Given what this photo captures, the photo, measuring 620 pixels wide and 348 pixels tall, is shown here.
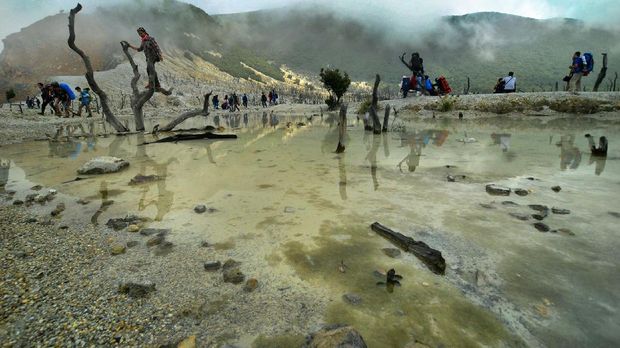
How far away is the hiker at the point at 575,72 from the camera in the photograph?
54.5 ft

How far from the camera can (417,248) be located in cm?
342

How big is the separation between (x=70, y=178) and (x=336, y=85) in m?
28.6

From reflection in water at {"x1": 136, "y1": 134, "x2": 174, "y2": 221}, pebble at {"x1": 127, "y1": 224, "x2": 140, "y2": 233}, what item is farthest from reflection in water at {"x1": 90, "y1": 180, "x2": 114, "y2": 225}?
pebble at {"x1": 127, "y1": 224, "x2": 140, "y2": 233}

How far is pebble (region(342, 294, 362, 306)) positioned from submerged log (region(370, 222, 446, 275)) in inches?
34.4

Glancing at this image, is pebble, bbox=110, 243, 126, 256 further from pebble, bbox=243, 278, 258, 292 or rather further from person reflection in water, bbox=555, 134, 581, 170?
person reflection in water, bbox=555, 134, 581, 170

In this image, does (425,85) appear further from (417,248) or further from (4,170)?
(4,170)

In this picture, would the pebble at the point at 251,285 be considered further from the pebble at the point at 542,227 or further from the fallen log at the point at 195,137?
the fallen log at the point at 195,137

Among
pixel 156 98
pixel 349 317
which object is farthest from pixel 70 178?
pixel 156 98

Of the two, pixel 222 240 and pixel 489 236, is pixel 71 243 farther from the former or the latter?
pixel 489 236

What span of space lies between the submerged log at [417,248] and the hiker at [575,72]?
18367 millimetres

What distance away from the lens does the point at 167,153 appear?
970 cm

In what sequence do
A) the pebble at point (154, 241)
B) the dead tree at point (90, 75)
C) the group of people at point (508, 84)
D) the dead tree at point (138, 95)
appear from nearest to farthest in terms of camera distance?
the pebble at point (154, 241)
the dead tree at point (90, 75)
the dead tree at point (138, 95)
the group of people at point (508, 84)

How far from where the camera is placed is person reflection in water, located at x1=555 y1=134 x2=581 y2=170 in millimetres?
7289

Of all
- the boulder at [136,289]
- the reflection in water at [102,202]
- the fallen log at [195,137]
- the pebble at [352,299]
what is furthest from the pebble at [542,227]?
the fallen log at [195,137]
